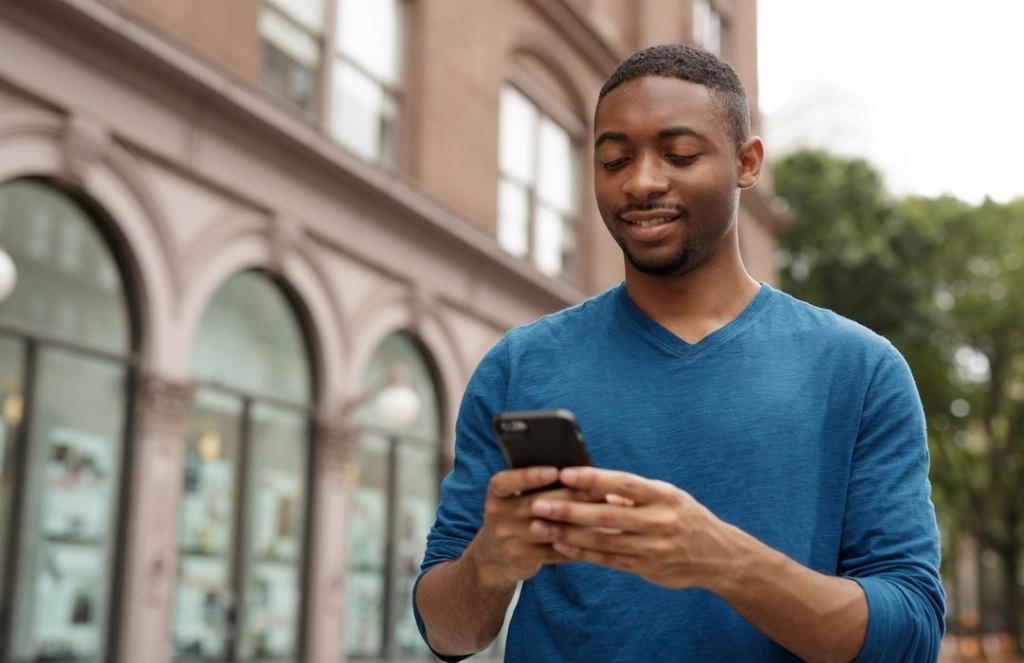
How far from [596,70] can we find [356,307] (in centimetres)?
911

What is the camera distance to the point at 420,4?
1705cm

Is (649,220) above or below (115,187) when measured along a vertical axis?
below

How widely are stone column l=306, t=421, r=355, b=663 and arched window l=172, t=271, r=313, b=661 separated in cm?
15

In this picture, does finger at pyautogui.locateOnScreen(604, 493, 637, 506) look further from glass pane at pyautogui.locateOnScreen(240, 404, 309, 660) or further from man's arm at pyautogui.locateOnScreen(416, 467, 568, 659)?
glass pane at pyautogui.locateOnScreen(240, 404, 309, 660)

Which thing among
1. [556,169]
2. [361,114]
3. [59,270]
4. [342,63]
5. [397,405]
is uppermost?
[556,169]

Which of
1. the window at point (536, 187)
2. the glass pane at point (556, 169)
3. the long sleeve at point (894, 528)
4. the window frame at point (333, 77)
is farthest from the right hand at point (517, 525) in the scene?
the glass pane at point (556, 169)

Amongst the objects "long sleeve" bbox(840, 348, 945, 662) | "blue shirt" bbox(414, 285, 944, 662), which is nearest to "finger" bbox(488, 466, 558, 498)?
"blue shirt" bbox(414, 285, 944, 662)

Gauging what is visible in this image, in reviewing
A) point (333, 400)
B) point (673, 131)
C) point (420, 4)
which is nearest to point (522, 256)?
point (420, 4)

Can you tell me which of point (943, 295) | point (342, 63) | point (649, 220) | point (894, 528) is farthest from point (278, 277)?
point (943, 295)

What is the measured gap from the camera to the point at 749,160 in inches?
90.6

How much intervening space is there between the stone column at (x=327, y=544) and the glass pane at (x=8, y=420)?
14.3 feet

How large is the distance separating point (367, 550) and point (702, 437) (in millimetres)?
13571

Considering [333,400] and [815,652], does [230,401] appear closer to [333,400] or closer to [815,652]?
[333,400]

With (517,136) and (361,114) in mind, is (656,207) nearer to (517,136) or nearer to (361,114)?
(361,114)
